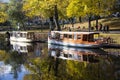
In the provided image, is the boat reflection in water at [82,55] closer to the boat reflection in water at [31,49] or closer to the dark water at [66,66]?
the dark water at [66,66]

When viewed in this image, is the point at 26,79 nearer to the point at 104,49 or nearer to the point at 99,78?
the point at 99,78

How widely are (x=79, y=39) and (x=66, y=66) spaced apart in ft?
66.3

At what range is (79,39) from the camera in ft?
207

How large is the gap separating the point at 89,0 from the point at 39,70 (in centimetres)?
3265

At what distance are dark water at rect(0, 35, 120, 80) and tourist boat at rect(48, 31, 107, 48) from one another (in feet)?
7.46

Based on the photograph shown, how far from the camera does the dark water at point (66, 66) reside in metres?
36.9

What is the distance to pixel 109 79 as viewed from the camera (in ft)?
111

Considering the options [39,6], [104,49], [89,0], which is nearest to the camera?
[104,49]

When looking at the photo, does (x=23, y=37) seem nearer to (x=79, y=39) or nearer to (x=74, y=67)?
(x=79, y=39)

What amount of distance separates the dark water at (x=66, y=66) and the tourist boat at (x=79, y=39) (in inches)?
89.6

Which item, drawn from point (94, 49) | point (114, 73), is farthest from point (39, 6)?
point (114, 73)

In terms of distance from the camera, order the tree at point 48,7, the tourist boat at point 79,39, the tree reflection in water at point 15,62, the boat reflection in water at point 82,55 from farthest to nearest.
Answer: the tree at point 48,7, the tourist boat at point 79,39, the boat reflection in water at point 82,55, the tree reflection in water at point 15,62

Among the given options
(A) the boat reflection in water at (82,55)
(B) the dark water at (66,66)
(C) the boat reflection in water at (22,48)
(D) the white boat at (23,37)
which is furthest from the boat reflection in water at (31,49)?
(D) the white boat at (23,37)

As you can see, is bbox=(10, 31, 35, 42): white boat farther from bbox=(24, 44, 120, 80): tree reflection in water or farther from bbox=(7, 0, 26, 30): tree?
bbox=(7, 0, 26, 30): tree
